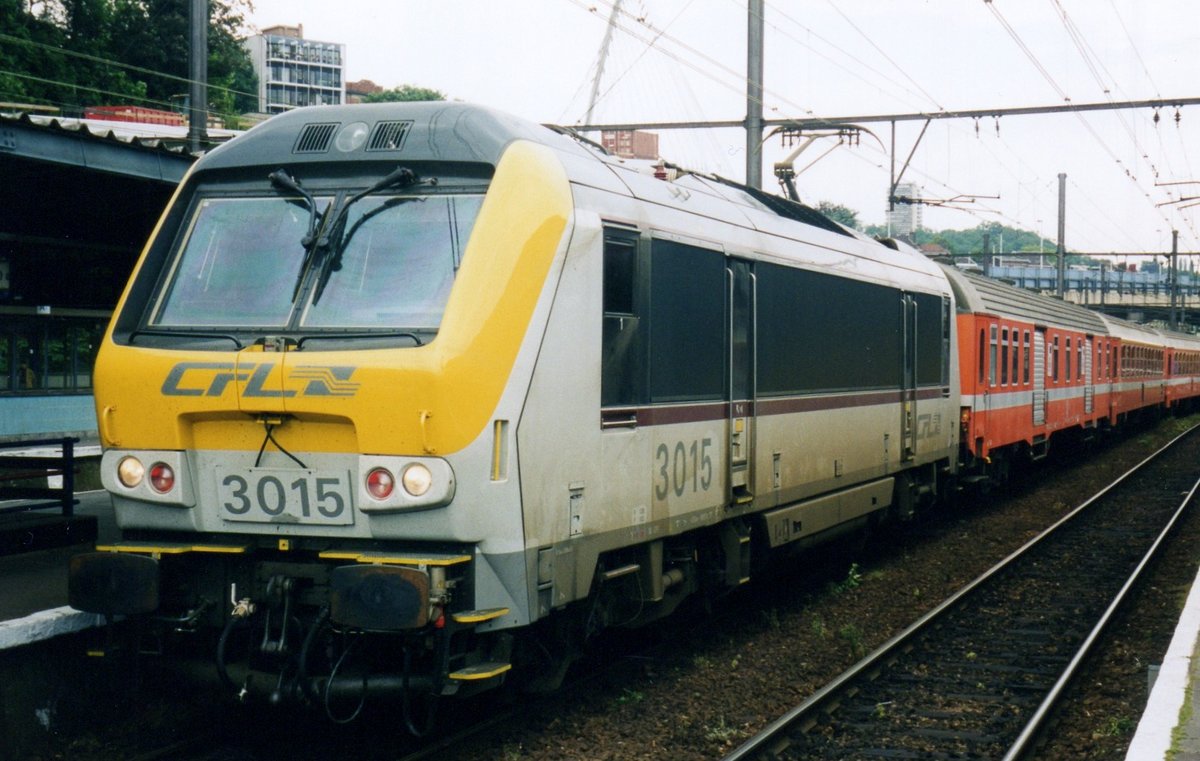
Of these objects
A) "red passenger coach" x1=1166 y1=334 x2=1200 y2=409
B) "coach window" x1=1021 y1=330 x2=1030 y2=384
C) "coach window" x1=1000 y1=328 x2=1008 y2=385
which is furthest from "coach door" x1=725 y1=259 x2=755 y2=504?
"red passenger coach" x1=1166 y1=334 x2=1200 y2=409

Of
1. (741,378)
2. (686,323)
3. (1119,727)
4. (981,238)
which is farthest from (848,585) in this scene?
(981,238)

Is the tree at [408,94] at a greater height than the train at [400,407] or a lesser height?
greater

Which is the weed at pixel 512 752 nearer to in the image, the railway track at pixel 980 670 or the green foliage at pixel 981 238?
the railway track at pixel 980 670

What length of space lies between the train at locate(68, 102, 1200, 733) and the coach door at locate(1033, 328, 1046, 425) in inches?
602

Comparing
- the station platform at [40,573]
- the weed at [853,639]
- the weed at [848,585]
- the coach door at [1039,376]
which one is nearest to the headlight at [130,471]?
the station platform at [40,573]

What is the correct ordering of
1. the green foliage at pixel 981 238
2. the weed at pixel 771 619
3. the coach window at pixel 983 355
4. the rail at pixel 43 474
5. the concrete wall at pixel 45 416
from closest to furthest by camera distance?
the rail at pixel 43 474 < the weed at pixel 771 619 < the coach window at pixel 983 355 < the concrete wall at pixel 45 416 < the green foliage at pixel 981 238

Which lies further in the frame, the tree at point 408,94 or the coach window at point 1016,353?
the tree at point 408,94

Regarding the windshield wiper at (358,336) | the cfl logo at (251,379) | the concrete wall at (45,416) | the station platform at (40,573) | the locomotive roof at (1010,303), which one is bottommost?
the station platform at (40,573)

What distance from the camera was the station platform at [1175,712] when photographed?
5.89 meters

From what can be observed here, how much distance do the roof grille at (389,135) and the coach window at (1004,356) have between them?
14051 millimetres

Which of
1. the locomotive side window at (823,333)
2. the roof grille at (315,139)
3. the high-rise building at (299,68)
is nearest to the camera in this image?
the roof grille at (315,139)

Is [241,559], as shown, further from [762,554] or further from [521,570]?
[762,554]

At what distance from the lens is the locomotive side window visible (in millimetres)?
9398

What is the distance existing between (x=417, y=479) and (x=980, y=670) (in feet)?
16.5
